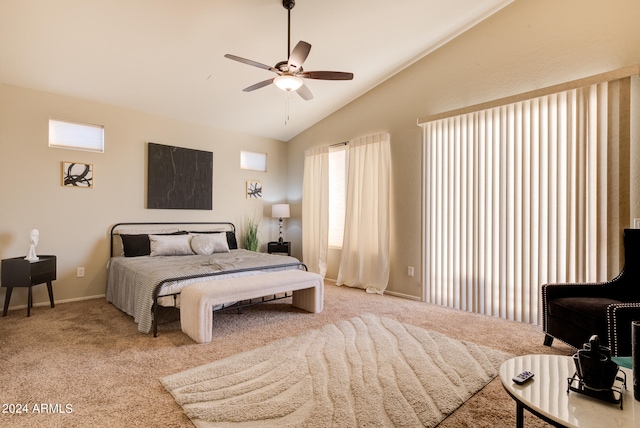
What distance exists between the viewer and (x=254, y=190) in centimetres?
610

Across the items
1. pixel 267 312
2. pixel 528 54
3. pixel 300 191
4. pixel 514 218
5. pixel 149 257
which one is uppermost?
pixel 528 54

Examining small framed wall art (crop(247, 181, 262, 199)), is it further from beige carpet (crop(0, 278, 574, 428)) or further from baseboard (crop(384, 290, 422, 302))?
baseboard (crop(384, 290, 422, 302))

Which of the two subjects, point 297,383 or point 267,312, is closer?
point 297,383

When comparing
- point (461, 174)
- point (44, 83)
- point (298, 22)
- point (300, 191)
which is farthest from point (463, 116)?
point (44, 83)

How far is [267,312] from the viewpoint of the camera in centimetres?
380

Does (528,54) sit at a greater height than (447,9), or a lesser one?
lesser

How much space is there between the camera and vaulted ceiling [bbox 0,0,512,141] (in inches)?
116

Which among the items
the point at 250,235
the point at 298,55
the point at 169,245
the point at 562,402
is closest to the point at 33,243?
the point at 169,245

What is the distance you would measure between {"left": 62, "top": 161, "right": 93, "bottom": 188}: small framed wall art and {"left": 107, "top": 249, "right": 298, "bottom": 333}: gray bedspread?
1.10 m

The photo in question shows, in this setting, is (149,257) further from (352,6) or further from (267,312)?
(352,6)

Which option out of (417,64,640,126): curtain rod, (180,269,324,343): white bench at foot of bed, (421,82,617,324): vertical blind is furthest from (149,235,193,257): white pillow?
(417,64,640,126): curtain rod

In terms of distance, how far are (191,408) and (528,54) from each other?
4543 mm

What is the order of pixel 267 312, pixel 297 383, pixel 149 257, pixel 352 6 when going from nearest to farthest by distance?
pixel 297 383 → pixel 352 6 → pixel 267 312 → pixel 149 257

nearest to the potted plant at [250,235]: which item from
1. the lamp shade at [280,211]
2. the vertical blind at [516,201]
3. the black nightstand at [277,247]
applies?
the black nightstand at [277,247]
